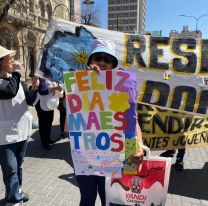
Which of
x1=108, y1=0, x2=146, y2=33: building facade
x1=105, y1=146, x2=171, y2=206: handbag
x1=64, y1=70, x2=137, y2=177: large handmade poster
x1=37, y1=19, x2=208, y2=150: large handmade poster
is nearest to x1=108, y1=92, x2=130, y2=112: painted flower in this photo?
x1=64, y1=70, x2=137, y2=177: large handmade poster

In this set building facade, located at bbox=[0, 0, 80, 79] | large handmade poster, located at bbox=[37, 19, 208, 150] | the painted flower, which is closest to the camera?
the painted flower

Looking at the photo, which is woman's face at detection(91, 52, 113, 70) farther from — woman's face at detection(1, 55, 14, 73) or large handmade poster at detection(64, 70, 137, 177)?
woman's face at detection(1, 55, 14, 73)

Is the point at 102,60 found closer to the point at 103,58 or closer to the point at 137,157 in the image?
the point at 103,58

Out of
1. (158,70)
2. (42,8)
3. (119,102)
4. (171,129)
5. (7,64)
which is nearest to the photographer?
(119,102)

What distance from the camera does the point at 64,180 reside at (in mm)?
4184

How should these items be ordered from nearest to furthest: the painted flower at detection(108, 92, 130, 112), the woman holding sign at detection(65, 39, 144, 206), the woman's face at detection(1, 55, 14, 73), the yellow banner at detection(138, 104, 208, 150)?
the painted flower at detection(108, 92, 130, 112) → the woman holding sign at detection(65, 39, 144, 206) → the woman's face at detection(1, 55, 14, 73) → the yellow banner at detection(138, 104, 208, 150)

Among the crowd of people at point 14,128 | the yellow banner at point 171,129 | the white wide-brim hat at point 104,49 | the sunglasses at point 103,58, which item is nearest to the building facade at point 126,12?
the yellow banner at point 171,129

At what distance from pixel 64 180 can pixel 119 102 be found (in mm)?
2567

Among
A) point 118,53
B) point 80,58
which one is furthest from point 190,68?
point 80,58

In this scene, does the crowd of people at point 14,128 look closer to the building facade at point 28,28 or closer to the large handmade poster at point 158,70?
the large handmade poster at point 158,70

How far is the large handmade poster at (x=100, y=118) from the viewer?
1.98m

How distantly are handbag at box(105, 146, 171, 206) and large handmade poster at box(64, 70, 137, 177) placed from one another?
0.31 m

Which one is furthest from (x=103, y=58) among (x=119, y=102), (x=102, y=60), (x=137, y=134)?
(x=137, y=134)

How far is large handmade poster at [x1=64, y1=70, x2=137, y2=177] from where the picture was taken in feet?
6.48
